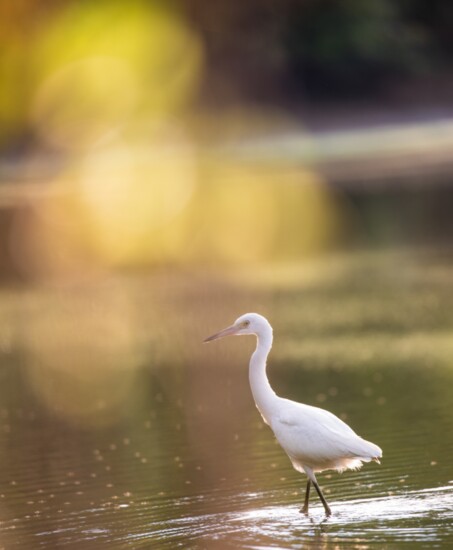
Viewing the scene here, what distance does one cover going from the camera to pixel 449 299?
63.8 ft

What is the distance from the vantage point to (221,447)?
482 inches

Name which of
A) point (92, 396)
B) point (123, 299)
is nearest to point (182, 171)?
point (123, 299)

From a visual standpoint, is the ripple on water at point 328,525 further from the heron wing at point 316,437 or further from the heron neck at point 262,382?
the heron neck at point 262,382

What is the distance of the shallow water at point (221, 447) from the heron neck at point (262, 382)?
625 mm

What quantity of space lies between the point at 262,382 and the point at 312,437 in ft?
2.33

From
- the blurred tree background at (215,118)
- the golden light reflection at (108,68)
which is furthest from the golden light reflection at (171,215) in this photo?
the golden light reflection at (108,68)

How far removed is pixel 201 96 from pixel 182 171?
7362 millimetres

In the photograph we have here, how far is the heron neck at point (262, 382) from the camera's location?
10312 millimetres

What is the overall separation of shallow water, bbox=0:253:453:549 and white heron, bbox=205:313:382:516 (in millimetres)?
295

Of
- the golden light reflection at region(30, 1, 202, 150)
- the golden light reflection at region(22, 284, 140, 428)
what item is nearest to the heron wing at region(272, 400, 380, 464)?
the golden light reflection at region(22, 284, 140, 428)

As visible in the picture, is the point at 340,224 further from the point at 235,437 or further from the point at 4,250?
the point at 235,437

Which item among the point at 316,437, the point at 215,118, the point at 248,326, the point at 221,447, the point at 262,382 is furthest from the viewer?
the point at 215,118

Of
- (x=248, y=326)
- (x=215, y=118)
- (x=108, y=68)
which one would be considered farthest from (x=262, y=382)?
(x=108, y=68)

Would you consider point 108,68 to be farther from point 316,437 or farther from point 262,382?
point 316,437
